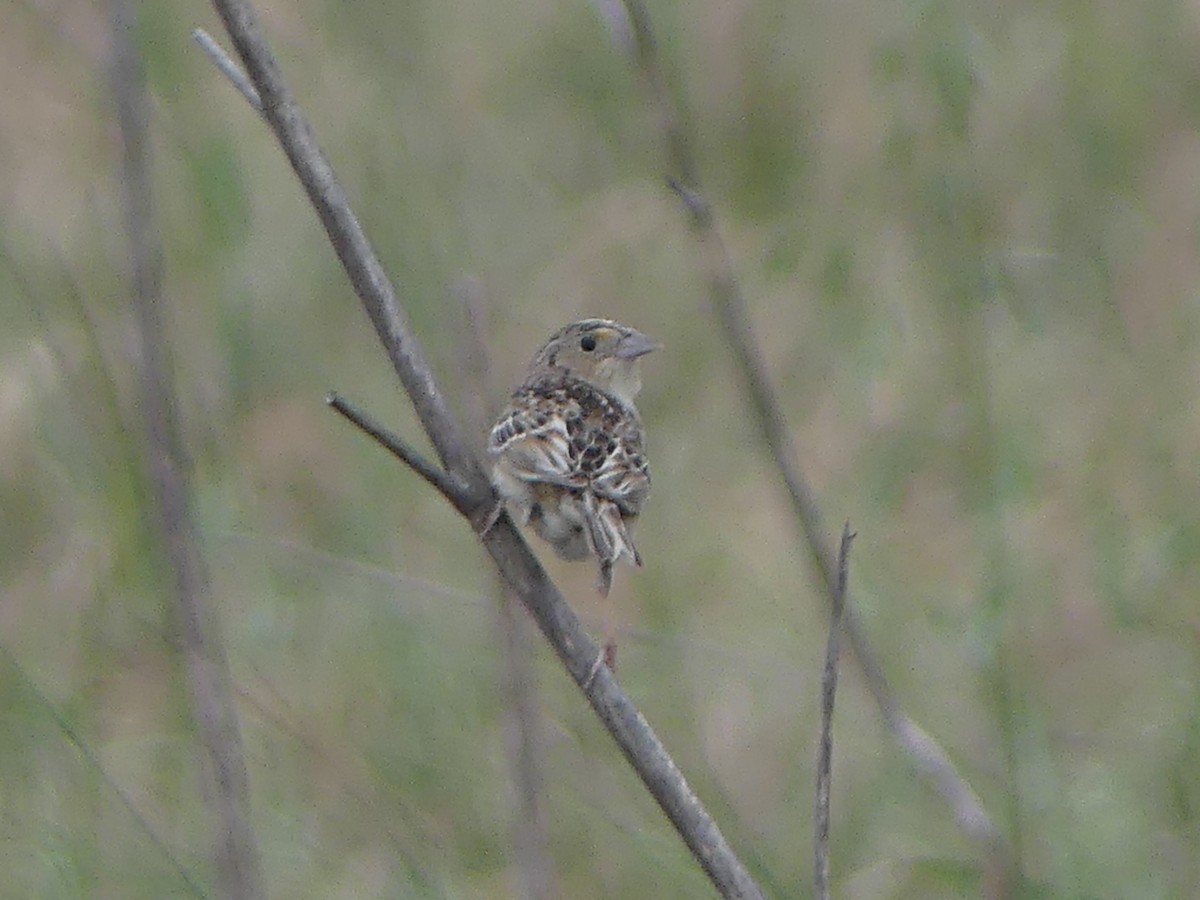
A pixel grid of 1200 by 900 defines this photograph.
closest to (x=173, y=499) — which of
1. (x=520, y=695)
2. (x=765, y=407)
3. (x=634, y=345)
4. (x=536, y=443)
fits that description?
(x=520, y=695)

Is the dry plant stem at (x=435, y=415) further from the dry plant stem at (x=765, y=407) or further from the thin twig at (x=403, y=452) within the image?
the dry plant stem at (x=765, y=407)

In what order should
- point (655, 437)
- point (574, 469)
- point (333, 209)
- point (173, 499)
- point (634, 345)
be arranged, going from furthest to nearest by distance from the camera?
point (655, 437), point (634, 345), point (574, 469), point (173, 499), point (333, 209)

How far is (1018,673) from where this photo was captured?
4109 mm

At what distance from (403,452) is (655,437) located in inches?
174

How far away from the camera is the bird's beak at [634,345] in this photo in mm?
4207

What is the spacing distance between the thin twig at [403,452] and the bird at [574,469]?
28.9 inches

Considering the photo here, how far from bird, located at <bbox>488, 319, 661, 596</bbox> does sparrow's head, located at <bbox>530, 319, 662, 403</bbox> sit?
0.59 feet

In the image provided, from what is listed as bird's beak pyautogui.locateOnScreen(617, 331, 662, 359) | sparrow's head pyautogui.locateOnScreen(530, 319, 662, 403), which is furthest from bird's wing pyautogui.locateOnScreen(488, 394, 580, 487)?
sparrow's head pyautogui.locateOnScreen(530, 319, 662, 403)

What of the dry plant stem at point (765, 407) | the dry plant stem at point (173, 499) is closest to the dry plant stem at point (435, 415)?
the dry plant stem at point (765, 407)

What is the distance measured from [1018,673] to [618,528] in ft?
4.08

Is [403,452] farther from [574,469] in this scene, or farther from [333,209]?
[574,469]

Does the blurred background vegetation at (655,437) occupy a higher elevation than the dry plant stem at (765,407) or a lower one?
higher

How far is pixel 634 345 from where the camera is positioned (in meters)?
4.33

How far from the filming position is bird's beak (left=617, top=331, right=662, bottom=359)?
4.21 metres
